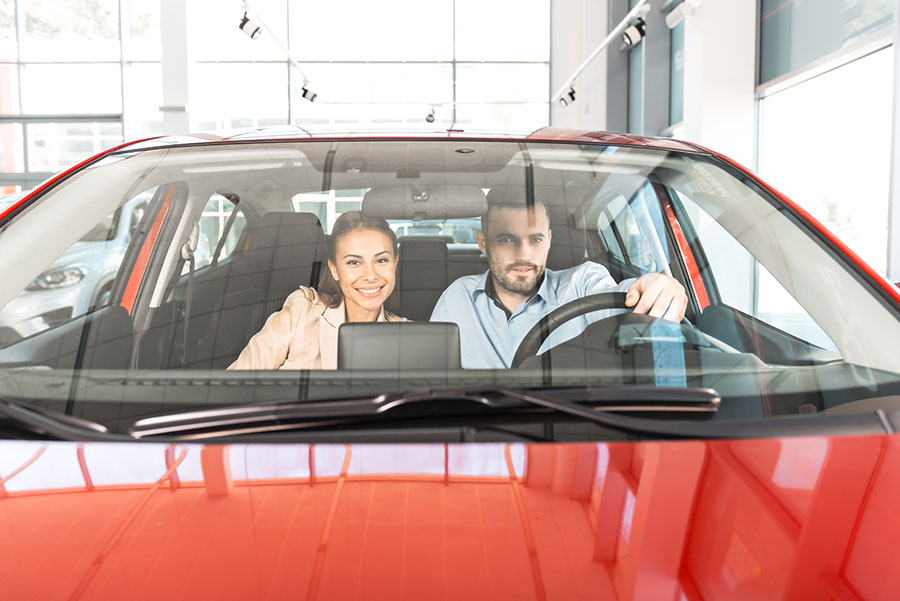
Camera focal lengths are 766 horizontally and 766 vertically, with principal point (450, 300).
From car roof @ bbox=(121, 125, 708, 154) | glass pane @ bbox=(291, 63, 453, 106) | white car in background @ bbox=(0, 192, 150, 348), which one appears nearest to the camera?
white car in background @ bbox=(0, 192, 150, 348)

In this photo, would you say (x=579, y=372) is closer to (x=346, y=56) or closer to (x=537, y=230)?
(x=537, y=230)

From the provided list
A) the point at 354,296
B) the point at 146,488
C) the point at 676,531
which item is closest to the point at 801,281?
the point at 676,531

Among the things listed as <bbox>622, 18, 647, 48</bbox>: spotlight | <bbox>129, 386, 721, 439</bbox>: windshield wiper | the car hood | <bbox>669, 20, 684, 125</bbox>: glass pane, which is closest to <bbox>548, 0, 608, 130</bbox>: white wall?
<bbox>669, 20, 684, 125</bbox>: glass pane

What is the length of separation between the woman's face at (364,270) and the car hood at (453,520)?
20.0 inches

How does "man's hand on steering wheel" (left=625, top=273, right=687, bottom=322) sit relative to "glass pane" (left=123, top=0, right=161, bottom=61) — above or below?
below

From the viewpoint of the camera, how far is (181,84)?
964 cm

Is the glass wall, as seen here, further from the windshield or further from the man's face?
the man's face

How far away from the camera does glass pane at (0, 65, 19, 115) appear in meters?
13.4

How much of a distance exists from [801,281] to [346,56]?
13.7m

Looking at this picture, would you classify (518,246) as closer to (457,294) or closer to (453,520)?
(457,294)

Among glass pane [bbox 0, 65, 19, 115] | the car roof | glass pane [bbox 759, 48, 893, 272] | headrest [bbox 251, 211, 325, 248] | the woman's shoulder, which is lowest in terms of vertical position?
the woman's shoulder

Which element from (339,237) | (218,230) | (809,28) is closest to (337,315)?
(339,237)

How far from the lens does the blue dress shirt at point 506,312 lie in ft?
4.44

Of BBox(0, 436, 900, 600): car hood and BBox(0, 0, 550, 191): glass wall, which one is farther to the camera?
BBox(0, 0, 550, 191): glass wall
